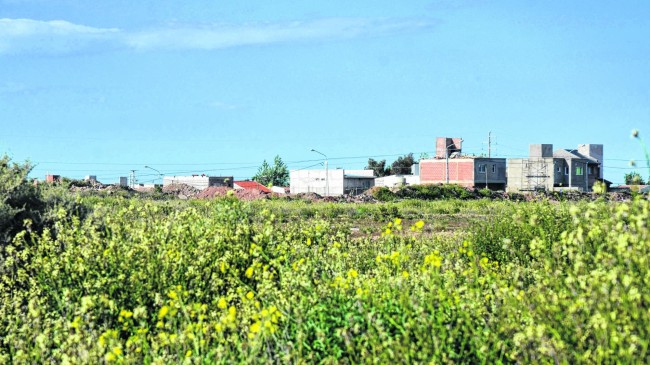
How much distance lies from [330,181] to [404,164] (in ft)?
76.0

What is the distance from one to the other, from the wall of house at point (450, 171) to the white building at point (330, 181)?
292 inches

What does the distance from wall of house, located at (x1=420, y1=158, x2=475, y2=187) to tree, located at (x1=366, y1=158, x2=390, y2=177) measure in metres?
27.1

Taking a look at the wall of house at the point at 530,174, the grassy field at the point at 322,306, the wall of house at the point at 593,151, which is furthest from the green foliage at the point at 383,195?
the wall of house at the point at 593,151

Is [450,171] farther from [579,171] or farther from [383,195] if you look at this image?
[383,195]

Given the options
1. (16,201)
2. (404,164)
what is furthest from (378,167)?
(16,201)

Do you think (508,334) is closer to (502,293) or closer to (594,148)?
(502,293)

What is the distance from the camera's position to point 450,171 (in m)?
86.6

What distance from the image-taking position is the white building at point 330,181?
9363cm

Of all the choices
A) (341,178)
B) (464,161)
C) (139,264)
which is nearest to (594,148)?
(464,161)

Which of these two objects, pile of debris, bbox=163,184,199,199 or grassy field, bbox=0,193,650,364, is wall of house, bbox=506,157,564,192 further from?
grassy field, bbox=0,193,650,364

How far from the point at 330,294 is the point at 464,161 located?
262ft

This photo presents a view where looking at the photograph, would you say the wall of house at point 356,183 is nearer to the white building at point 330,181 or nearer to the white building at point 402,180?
the white building at point 330,181

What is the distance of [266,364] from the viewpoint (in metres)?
6.04

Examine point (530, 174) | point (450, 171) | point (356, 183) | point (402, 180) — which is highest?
point (450, 171)
